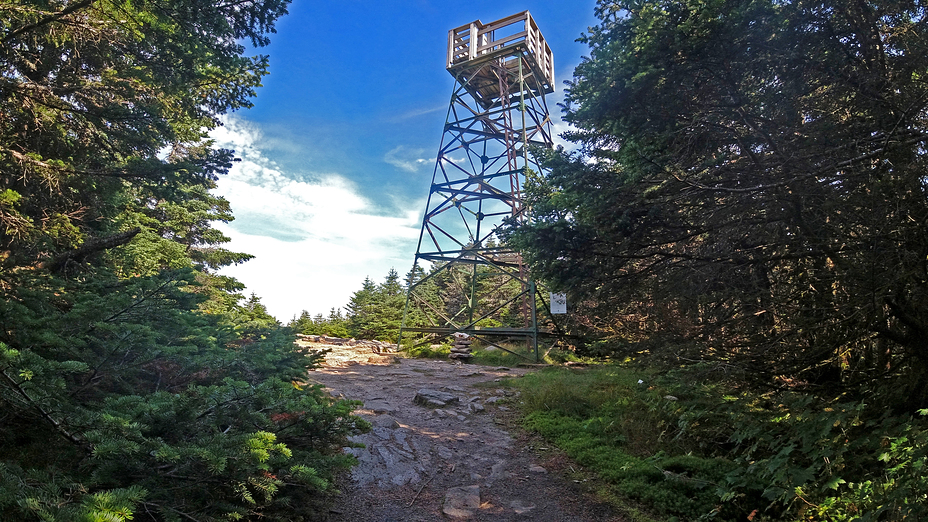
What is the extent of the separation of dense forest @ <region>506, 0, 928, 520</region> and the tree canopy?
0.02m

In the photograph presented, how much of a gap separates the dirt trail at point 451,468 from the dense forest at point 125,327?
25.1 inches

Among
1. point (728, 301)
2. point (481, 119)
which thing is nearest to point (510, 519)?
point (728, 301)

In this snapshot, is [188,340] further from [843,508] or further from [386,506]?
[843,508]

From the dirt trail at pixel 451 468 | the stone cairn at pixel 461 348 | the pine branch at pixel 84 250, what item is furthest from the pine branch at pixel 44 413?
the stone cairn at pixel 461 348

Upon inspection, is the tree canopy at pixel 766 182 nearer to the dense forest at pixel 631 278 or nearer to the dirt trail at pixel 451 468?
the dense forest at pixel 631 278

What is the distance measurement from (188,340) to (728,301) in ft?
20.0

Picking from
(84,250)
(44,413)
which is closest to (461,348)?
(84,250)

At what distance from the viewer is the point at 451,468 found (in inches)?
184

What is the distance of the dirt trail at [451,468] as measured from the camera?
3727 millimetres

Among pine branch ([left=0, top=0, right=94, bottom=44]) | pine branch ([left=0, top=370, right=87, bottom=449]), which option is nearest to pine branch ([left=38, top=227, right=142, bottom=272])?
pine branch ([left=0, top=0, right=94, bottom=44])

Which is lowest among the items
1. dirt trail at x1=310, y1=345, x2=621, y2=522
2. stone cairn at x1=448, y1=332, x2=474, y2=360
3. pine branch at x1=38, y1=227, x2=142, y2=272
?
dirt trail at x1=310, y1=345, x2=621, y2=522

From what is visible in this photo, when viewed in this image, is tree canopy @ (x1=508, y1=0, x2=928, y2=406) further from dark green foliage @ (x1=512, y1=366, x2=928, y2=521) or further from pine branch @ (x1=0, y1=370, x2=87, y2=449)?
pine branch @ (x1=0, y1=370, x2=87, y2=449)

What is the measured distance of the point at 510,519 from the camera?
143 inches

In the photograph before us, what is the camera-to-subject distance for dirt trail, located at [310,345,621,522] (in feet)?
12.2
